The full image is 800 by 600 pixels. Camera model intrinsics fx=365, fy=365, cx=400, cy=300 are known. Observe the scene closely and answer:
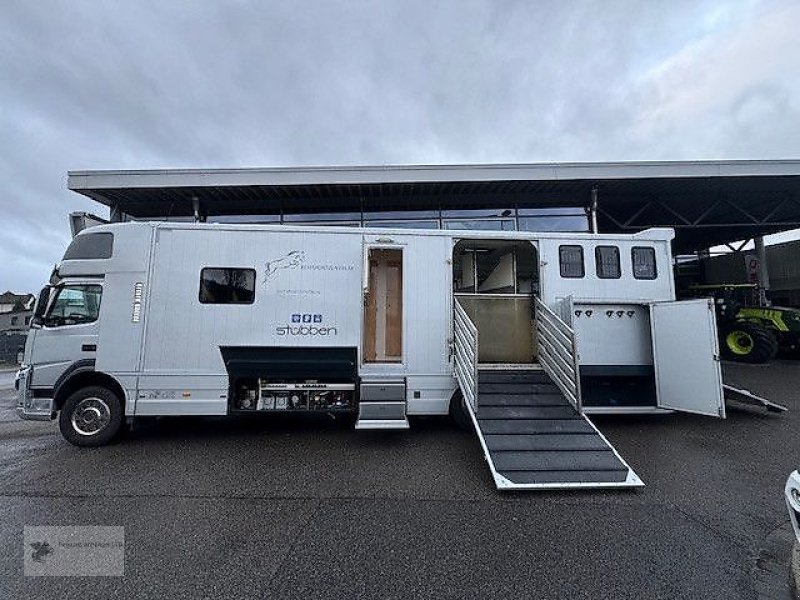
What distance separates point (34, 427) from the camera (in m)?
6.47

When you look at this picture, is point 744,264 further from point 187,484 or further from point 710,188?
point 187,484

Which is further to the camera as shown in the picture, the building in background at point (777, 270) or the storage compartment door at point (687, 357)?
the building in background at point (777, 270)

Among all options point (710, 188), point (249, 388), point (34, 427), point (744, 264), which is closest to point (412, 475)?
point (249, 388)

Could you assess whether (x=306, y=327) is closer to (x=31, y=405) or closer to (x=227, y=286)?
(x=227, y=286)

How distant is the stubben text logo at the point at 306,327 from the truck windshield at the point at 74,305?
2.64 meters

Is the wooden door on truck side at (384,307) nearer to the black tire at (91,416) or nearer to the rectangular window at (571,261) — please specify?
the rectangular window at (571,261)

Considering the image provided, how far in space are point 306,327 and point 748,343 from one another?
48.0 ft

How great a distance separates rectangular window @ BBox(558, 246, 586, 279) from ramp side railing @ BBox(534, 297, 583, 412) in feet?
2.29

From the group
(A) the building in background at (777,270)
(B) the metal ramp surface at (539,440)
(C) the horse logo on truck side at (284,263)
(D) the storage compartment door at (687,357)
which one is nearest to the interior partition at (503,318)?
(B) the metal ramp surface at (539,440)

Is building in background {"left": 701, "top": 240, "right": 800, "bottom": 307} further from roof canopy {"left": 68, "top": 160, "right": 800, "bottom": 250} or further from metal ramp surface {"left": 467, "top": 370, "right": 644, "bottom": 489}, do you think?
metal ramp surface {"left": 467, "top": 370, "right": 644, "bottom": 489}

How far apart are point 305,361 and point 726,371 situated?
12.5m

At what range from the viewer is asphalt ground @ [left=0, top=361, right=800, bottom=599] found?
8.36 ft

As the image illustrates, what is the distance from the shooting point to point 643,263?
6316 mm

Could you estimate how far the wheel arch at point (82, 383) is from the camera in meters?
5.08
